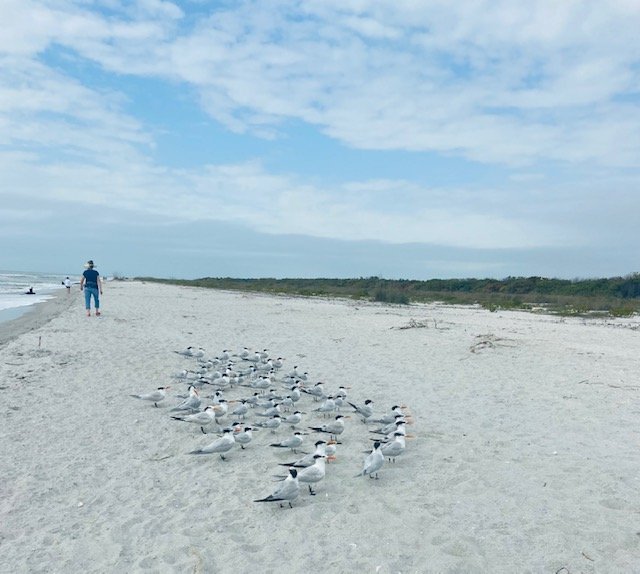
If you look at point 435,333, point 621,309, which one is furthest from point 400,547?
point 621,309

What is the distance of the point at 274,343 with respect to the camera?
51.1 ft

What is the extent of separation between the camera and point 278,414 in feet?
25.7

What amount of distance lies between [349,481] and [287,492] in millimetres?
877

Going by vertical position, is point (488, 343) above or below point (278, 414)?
above

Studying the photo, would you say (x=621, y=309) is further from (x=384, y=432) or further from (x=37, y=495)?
(x=37, y=495)

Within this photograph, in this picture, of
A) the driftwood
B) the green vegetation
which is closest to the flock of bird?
the driftwood

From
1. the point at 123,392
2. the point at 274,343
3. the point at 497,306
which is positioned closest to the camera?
the point at 123,392

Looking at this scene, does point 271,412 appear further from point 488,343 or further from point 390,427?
point 488,343

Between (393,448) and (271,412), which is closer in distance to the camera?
(393,448)

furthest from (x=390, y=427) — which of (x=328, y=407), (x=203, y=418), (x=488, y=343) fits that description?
(x=488, y=343)

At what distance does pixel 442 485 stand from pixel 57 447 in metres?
4.68

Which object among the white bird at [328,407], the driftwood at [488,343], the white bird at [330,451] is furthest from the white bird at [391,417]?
the driftwood at [488,343]

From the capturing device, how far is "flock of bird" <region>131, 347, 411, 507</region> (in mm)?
5711

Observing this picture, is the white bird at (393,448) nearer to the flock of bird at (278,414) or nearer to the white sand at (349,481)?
the flock of bird at (278,414)
